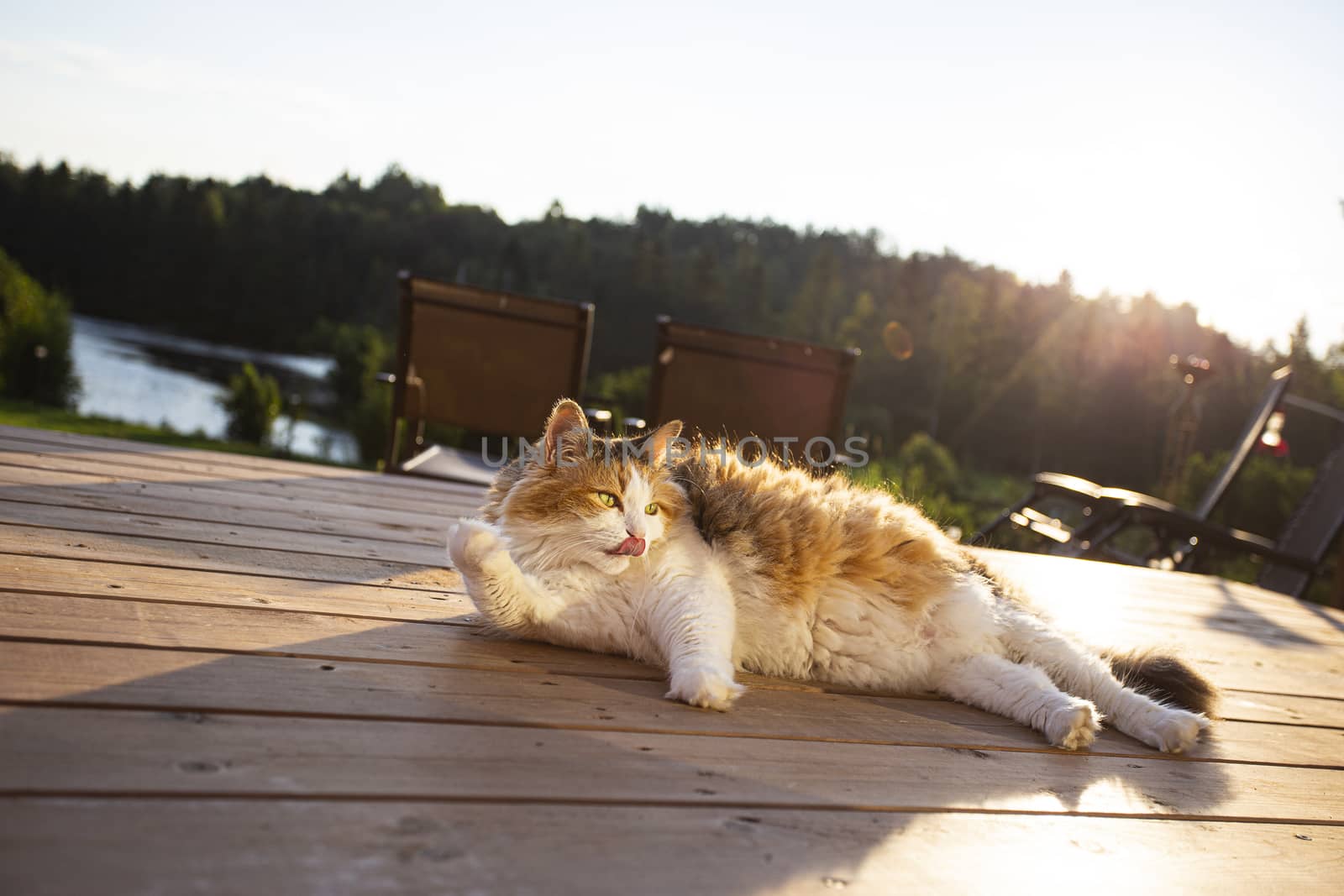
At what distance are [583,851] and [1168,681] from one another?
4.73 ft

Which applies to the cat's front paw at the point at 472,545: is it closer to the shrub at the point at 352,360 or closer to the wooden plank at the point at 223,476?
the wooden plank at the point at 223,476

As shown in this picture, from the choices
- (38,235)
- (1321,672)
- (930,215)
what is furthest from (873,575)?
(38,235)

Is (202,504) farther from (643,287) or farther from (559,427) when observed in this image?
(643,287)

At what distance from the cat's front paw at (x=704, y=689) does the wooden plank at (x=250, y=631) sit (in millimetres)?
156

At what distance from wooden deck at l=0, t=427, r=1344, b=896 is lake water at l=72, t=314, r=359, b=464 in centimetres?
940

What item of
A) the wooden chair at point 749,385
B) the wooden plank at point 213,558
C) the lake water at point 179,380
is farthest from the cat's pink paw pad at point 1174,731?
the lake water at point 179,380

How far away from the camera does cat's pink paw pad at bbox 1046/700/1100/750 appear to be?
4.77 feet

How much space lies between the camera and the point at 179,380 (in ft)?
63.5

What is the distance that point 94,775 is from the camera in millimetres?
821

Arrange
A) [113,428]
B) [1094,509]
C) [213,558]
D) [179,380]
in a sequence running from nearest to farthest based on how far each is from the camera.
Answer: [213,558], [1094,509], [113,428], [179,380]

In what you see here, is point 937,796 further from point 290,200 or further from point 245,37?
point 290,200

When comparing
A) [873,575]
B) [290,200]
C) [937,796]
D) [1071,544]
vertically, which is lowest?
[1071,544]

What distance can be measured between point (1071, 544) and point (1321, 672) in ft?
6.82

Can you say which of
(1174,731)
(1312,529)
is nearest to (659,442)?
(1174,731)
